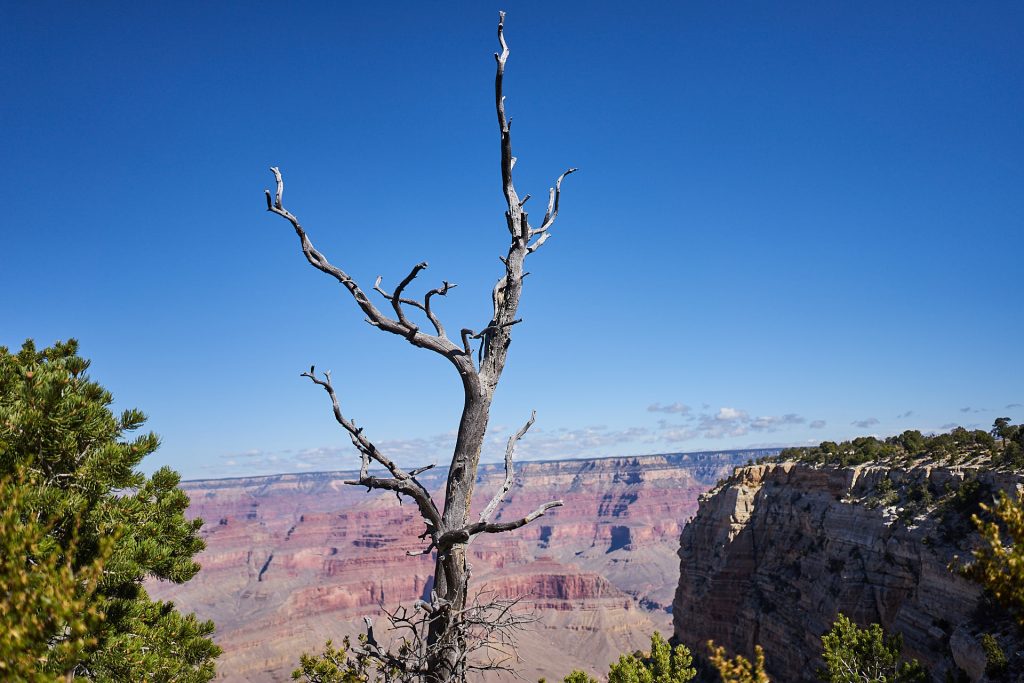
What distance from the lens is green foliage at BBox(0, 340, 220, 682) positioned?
9.49m

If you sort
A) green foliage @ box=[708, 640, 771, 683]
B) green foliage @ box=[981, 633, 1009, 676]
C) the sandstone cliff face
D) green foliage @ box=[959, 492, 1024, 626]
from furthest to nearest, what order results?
the sandstone cliff face < green foliage @ box=[981, 633, 1009, 676] < green foliage @ box=[959, 492, 1024, 626] < green foliage @ box=[708, 640, 771, 683]

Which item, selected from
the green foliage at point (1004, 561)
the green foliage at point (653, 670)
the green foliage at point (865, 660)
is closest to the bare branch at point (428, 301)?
the green foliage at point (1004, 561)

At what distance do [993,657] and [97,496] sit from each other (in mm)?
30228

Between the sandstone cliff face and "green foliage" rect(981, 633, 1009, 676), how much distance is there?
0.58 m

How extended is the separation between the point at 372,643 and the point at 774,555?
5669cm

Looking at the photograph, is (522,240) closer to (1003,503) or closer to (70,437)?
(1003,503)

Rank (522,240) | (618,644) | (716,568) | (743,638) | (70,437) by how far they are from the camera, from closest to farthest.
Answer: (522,240)
(70,437)
(743,638)
(716,568)
(618,644)

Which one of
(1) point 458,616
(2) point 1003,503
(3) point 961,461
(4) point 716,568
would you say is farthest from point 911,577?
(1) point 458,616

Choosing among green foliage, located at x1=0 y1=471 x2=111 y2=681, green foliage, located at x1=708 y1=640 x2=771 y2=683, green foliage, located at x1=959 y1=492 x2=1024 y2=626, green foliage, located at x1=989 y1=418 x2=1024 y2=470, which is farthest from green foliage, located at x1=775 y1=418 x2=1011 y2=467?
green foliage, located at x1=0 y1=471 x2=111 y2=681

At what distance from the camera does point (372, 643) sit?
5445 mm

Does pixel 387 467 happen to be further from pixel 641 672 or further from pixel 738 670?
pixel 641 672

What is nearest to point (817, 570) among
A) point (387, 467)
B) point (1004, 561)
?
point (1004, 561)

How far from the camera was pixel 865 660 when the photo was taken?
28438 millimetres

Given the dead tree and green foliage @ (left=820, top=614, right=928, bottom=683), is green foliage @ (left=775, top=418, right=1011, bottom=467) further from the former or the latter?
the dead tree
